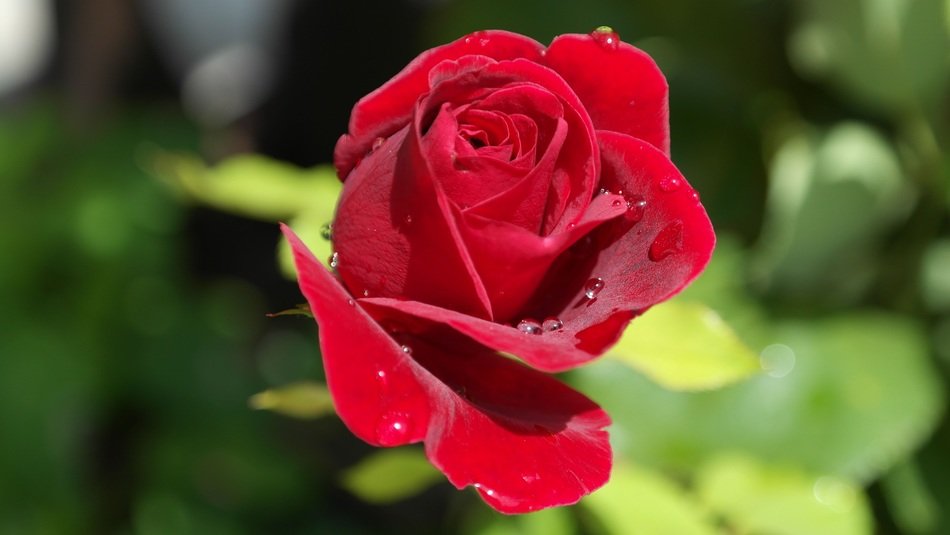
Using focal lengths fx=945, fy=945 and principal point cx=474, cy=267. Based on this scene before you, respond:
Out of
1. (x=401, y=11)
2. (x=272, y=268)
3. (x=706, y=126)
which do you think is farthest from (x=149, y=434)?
(x=401, y=11)

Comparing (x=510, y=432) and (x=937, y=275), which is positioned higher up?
(x=510, y=432)

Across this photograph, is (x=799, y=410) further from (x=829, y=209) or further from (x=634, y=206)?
(x=634, y=206)

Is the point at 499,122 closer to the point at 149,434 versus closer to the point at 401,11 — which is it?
the point at 149,434

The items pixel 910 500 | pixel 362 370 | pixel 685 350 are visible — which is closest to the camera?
pixel 362 370

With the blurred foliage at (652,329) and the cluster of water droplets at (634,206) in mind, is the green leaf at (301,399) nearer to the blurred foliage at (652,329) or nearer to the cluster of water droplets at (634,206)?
the blurred foliage at (652,329)

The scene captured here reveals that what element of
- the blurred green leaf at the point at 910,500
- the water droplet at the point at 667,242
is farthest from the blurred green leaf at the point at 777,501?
the water droplet at the point at 667,242

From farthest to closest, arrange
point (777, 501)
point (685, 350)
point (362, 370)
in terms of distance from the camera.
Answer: point (777, 501)
point (685, 350)
point (362, 370)

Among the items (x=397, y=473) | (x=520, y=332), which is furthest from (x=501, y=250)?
(x=397, y=473)
